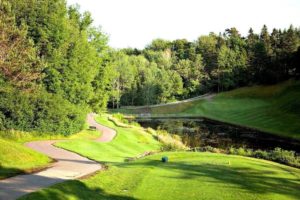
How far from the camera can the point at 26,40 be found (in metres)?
33.4

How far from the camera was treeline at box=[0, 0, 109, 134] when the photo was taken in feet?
103

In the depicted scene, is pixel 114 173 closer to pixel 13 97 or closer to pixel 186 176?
pixel 186 176

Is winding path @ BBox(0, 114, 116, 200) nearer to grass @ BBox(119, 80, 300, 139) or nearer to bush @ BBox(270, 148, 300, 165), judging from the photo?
bush @ BBox(270, 148, 300, 165)

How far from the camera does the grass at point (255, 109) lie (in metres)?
61.4

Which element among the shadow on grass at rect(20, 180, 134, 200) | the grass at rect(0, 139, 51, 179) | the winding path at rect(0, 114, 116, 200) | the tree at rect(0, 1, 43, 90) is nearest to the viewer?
the shadow on grass at rect(20, 180, 134, 200)

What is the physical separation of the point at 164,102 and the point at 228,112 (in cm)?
2713

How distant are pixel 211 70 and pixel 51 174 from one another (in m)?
108

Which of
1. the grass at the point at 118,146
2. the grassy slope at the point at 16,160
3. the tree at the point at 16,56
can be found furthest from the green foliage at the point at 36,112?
the grassy slope at the point at 16,160

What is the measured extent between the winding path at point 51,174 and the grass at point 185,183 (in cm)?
103

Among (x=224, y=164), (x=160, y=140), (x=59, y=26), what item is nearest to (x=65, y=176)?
(x=224, y=164)

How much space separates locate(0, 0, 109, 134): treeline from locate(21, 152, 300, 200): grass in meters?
16.0

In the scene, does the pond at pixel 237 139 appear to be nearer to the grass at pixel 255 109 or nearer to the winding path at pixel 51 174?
the grass at pixel 255 109

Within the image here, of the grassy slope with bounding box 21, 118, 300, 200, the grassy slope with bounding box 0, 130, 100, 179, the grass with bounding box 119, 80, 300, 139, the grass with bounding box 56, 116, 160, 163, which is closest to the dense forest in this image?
the grass with bounding box 56, 116, 160, 163

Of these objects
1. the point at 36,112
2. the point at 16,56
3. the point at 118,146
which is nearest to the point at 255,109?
the point at 118,146
